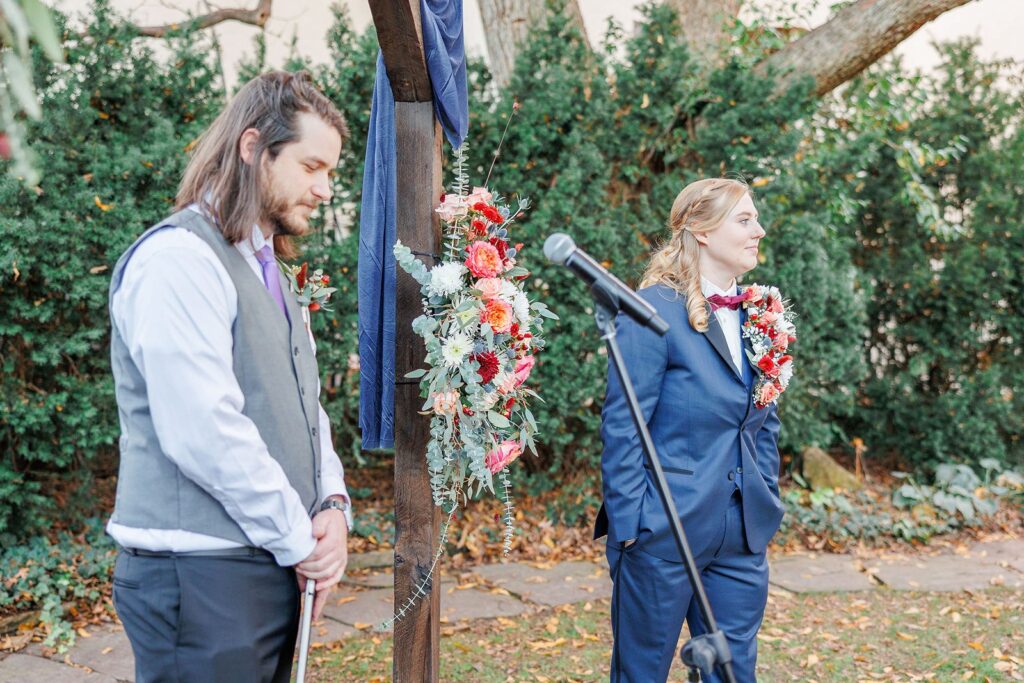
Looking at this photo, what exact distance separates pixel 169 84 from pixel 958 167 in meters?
6.08

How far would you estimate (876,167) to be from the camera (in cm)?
754

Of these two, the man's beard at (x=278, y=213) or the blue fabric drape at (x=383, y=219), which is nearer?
the man's beard at (x=278, y=213)

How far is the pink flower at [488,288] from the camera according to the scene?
277 centimetres

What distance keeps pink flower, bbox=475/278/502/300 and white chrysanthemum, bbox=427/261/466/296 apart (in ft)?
0.20

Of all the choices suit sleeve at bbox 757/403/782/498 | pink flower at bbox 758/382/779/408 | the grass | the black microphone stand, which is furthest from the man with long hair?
the grass

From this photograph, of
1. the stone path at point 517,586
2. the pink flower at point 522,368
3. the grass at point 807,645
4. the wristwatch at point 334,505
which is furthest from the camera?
the grass at point 807,645

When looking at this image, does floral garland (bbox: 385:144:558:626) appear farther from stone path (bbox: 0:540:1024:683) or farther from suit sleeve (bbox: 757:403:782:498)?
stone path (bbox: 0:540:1024:683)

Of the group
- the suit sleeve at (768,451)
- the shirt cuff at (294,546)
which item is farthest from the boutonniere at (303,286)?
the suit sleeve at (768,451)

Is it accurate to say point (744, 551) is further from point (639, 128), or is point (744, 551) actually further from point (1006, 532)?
Result: point (1006, 532)

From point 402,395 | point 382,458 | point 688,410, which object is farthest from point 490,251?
point 382,458

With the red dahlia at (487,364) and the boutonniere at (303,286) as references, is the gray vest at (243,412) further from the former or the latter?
the red dahlia at (487,364)

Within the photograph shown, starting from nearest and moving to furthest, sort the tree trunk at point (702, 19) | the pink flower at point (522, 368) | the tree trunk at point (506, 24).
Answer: the pink flower at point (522, 368) < the tree trunk at point (506, 24) < the tree trunk at point (702, 19)

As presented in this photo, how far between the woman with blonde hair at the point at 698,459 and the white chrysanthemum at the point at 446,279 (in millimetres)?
531

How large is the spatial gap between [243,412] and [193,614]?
406mm
